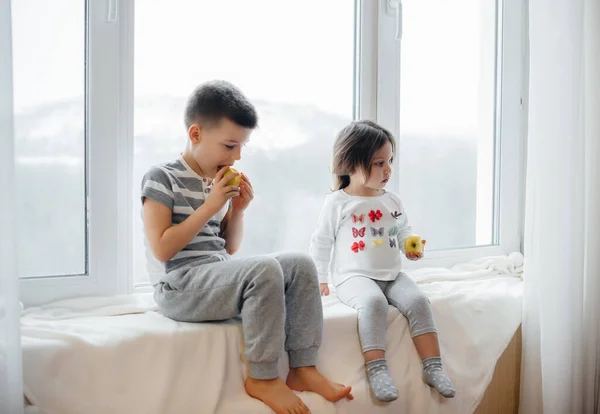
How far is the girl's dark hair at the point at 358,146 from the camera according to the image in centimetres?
158

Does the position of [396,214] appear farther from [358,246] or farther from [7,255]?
[7,255]

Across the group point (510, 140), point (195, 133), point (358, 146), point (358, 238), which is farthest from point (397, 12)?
point (195, 133)

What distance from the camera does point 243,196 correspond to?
1390 mm

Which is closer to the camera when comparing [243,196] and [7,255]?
[7,255]

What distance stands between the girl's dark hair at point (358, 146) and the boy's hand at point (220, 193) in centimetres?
42

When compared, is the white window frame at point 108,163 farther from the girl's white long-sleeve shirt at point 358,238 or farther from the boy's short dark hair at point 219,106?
the girl's white long-sleeve shirt at point 358,238

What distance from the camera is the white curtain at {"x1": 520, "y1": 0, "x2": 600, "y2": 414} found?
1489mm

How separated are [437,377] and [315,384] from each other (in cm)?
32

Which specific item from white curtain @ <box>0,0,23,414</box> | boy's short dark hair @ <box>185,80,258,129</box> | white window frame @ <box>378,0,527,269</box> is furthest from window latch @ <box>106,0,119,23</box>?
white window frame @ <box>378,0,527,269</box>

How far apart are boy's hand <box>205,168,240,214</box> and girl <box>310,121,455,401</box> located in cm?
41

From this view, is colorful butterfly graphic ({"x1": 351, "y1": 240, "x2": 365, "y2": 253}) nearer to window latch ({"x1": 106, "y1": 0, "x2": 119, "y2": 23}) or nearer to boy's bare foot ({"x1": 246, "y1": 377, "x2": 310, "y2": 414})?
boy's bare foot ({"x1": 246, "y1": 377, "x2": 310, "y2": 414})

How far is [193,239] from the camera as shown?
1.34m

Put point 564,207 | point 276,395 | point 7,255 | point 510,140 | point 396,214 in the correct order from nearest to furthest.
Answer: point 7,255 < point 276,395 < point 564,207 < point 396,214 < point 510,140

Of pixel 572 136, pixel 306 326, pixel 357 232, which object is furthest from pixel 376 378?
pixel 572 136
